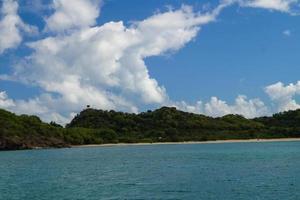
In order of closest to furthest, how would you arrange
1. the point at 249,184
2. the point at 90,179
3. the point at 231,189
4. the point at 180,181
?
the point at 231,189 < the point at 249,184 < the point at 180,181 < the point at 90,179

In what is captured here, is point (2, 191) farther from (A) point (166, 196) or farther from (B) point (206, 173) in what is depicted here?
(B) point (206, 173)

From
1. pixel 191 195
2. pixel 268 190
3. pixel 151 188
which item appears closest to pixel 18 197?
pixel 151 188

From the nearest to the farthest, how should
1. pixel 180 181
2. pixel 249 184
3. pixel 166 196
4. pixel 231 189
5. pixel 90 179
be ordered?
pixel 166 196 → pixel 231 189 → pixel 249 184 → pixel 180 181 → pixel 90 179

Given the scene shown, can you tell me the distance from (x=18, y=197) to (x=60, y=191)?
617 cm

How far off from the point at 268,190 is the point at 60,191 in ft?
87.0

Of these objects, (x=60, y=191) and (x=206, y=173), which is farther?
(x=206, y=173)

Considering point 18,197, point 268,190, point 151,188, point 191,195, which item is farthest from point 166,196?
point 18,197

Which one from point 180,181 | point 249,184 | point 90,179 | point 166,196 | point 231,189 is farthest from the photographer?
point 90,179

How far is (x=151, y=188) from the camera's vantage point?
69.2m

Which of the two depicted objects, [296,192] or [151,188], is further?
[151,188]

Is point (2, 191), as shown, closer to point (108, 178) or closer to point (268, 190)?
point (108, 178)

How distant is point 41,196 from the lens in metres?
64.7

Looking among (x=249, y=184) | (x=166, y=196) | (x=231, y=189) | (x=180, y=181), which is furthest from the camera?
(x=180, y=181)

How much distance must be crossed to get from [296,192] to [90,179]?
3481 cm
